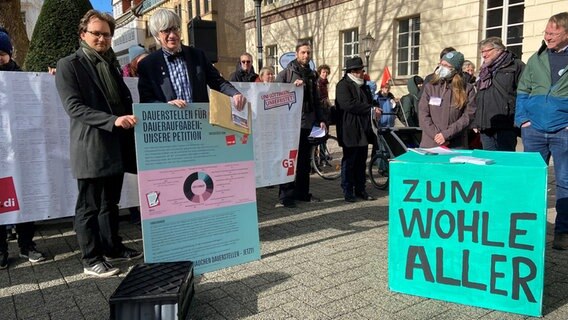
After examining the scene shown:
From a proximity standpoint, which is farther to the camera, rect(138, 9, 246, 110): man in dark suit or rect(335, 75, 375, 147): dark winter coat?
rect(335, 75, 375, 147): dark winter coat

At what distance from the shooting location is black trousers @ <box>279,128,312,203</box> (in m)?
5.84

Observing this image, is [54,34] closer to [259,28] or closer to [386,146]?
[386,146]

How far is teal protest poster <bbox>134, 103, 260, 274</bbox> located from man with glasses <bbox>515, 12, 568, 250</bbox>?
272 cm

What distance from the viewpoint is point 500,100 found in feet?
16.0

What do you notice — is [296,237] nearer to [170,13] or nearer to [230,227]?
[230,227]

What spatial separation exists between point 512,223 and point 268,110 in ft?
10.6

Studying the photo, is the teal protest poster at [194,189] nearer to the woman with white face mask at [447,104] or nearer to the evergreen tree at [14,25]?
the woman with white face mask at [447,104]

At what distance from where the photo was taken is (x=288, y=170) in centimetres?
565

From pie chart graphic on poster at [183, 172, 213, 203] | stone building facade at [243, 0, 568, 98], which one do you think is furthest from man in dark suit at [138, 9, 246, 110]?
stone building facade at [243, 0, 568, 98]

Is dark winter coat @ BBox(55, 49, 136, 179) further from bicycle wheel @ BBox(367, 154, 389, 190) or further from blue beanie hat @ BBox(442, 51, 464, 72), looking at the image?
bicycle wheel @ BBox(367, 154, 389, 190)

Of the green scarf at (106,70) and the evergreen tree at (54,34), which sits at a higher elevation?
the evergreen tree at (54,34)

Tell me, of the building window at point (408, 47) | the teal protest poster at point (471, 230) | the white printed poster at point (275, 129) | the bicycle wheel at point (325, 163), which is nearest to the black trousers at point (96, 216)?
the white printed poster at point (275, 129)

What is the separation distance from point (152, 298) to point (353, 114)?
160 inches

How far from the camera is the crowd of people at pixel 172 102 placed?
11.1 feet
